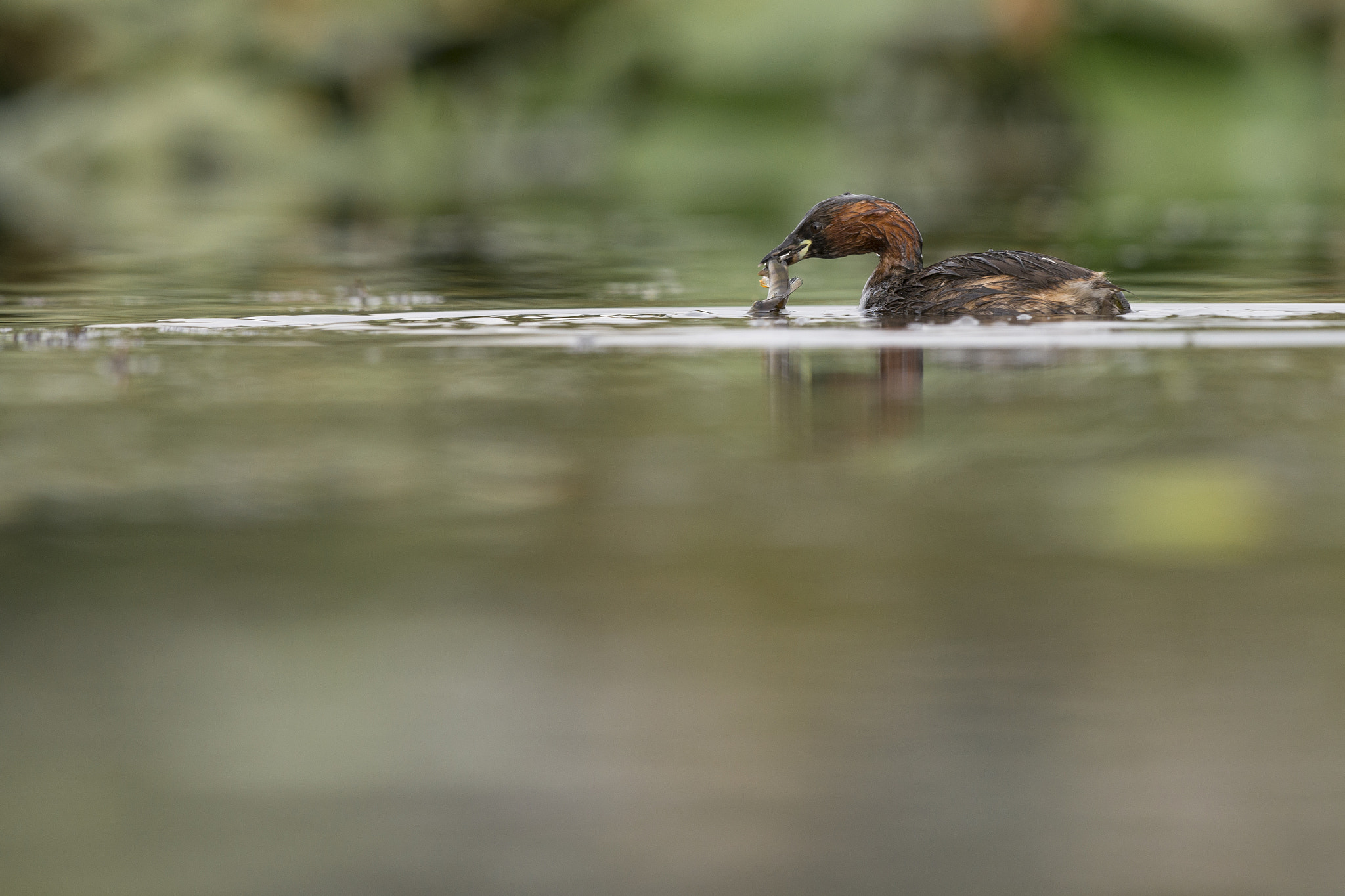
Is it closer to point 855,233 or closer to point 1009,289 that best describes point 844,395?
point 1009,289

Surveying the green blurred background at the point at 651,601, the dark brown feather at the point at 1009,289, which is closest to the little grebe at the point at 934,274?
the dark brown feather at the point at 1009,289

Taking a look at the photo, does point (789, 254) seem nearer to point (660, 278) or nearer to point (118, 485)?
point (660, 278)

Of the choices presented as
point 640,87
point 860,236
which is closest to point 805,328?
point 860,236

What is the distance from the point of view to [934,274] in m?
7.77

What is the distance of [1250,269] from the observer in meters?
10.1

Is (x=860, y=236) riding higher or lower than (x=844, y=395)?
higher

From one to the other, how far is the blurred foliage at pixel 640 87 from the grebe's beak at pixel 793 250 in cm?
1566

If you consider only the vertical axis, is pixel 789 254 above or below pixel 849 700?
above

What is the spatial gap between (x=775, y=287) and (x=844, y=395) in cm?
197

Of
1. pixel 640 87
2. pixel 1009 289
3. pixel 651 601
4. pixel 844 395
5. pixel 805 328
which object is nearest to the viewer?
pixel 651 601

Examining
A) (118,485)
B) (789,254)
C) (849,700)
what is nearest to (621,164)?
(789,254)

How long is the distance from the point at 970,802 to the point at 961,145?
24871 millimetres

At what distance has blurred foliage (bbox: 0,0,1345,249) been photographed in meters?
26.1

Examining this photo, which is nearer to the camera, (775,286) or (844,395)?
(844,395)
